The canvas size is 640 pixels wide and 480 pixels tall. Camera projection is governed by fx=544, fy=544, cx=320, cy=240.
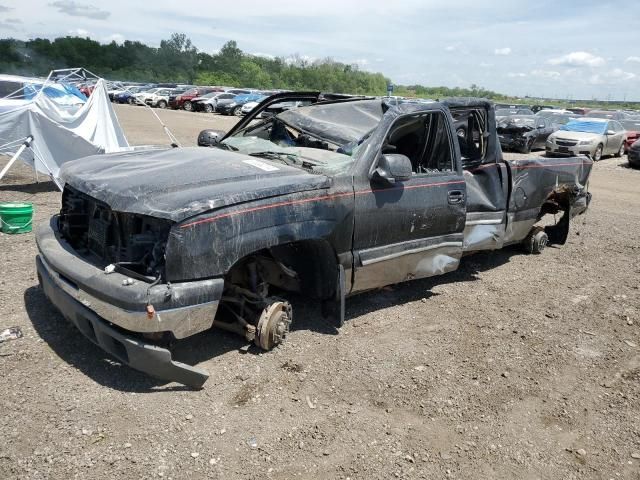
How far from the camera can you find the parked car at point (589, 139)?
699 inches

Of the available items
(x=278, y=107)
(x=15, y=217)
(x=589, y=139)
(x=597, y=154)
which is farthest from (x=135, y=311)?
(x=597, y=154)

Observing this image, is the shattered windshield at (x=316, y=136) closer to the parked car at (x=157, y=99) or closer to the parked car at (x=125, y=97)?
the parked car at (x=157, y=99)

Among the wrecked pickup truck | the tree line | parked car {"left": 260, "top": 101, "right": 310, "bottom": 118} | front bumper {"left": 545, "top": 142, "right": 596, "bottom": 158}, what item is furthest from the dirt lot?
the tree line

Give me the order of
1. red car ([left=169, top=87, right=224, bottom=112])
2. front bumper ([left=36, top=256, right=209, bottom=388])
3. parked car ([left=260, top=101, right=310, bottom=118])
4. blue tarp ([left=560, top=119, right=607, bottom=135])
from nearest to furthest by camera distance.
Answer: front bumper ([left=36, top=256, right=209, bottom=388]) → parked car ([left=260, top=101, right=310, bottom=118]) → blue tarp ([left=560, top=119, right=607, bottom=135]) → red car ([left=169, top=87, right=224, bottom=112])

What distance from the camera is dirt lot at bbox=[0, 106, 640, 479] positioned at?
295 cm

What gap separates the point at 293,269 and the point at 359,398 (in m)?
1.14

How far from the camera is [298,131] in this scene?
482cm

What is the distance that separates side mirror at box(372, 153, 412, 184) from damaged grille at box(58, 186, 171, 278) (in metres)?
1.74

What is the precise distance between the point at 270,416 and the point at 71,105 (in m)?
9.16

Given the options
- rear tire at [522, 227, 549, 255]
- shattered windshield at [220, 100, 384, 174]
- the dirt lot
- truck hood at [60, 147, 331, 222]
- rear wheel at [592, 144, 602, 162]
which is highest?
shattered windshield at [220, 100, 384, 174]

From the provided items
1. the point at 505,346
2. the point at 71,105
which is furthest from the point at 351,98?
the point at 71,105

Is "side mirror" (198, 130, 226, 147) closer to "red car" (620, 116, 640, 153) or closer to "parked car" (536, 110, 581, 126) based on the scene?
"red car" (620, 116, 640, 153)

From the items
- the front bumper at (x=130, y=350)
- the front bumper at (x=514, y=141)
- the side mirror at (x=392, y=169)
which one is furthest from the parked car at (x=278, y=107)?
the front bumper at (x=514, y=141)

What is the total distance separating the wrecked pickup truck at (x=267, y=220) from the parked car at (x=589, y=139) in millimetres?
13368
